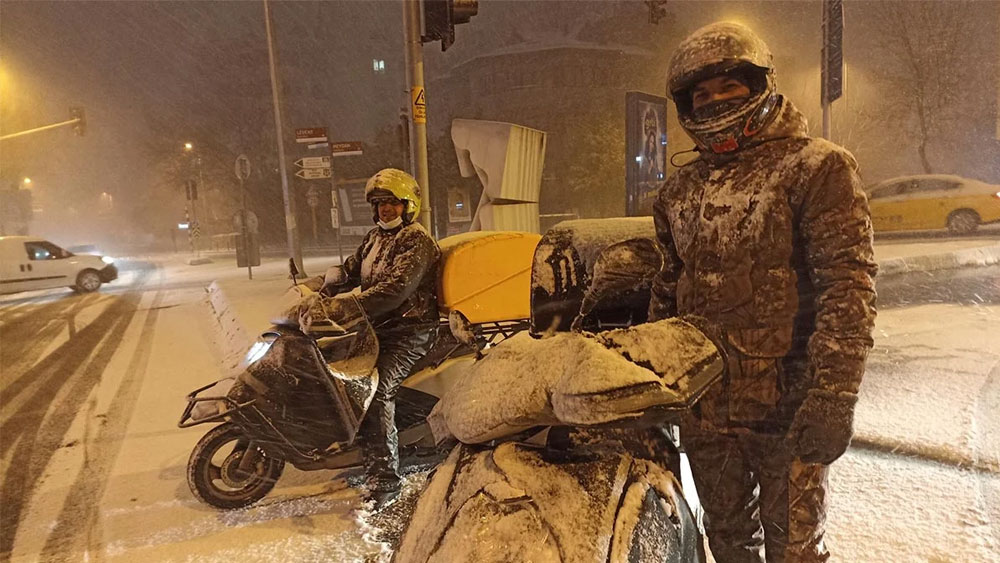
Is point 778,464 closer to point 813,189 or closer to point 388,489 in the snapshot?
point 813,189

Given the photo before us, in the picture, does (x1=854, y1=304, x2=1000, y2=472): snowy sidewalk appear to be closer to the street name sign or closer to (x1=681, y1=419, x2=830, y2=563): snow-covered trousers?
(x1=681, y1=419, x2=830, y2=563): snow-covered trousers

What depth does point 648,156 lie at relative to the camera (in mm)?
11758

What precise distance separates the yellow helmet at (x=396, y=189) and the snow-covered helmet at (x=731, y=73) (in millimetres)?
2182

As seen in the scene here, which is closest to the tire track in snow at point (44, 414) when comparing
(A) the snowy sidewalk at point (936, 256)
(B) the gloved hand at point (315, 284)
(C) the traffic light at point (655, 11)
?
(B) the gloved hand at point (315, 284)

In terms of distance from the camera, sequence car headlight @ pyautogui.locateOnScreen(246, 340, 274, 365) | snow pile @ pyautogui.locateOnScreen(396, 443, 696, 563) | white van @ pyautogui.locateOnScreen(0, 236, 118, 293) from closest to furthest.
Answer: snow pile @ pyautogui.locateOnScreen(396, 443, 696, 563) → car headlight @ pyautogui.locateOnScreen(246, 340, 274, 365) → white van @ pyautogui.locateOnScreen(0, 236, 118, 293)

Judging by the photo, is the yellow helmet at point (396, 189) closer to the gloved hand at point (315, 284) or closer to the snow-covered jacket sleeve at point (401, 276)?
the snow-covered jacket sleeve at point (401, 276)

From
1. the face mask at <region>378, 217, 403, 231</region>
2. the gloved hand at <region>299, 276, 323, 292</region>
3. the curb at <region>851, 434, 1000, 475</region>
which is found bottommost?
the curb at <region>851, 434, 1000, 475</region>

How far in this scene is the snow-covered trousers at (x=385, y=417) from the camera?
3658 mm

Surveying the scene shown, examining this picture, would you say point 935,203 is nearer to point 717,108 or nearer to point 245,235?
point 717,108

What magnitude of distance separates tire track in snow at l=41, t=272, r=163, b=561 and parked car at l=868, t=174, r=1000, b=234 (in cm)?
1686

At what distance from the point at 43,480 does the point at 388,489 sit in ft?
9.51

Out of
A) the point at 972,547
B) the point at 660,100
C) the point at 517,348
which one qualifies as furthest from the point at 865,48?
the point at 517,348

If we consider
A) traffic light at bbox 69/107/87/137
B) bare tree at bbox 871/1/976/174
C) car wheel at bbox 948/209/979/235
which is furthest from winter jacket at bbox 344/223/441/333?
bare tree at bbox 871/1/976/174

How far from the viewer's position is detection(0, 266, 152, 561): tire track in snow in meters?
4.21
